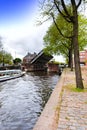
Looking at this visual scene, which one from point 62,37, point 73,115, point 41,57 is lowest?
point 73,115

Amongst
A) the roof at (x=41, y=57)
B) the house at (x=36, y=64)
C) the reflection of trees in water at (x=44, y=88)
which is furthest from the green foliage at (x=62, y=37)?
the house at (x=36, y=64)

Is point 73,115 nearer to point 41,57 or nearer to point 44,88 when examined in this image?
point 44,88

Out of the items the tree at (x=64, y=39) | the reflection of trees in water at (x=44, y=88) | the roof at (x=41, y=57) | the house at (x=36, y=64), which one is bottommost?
the reflection of trees in water at (x=44, y=88)

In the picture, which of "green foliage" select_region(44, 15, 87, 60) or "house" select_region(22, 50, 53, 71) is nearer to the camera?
"green foliage" select_region(44, 15, 87, 60)

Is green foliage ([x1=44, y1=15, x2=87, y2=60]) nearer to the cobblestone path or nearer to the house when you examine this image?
the house

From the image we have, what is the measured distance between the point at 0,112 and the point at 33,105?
7.71ft

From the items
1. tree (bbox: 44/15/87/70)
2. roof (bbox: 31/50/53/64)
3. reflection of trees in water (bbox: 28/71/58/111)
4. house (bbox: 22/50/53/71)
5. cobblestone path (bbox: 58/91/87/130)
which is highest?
tree (bbox: 44/15/87/70)

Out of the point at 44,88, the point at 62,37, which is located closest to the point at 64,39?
the point at 62,37

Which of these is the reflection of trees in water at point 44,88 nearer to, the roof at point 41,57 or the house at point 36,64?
the roof at point 41,57

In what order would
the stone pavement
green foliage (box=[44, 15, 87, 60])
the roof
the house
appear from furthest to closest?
1. the house
2. the roof
3. green foliage (box=[44, 15, 87, 60])
4. the stone pavement

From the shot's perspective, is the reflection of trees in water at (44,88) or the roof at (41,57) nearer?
the reflection of trees in water at (44,88)

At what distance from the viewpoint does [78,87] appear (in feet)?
43.3

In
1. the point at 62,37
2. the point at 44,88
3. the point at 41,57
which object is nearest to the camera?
the point at 44,88

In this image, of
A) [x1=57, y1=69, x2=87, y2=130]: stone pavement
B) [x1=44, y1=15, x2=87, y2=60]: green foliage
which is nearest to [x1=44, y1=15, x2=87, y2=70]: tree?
[x1=44, y1=15, x2=87, y2=60]: green foliage
